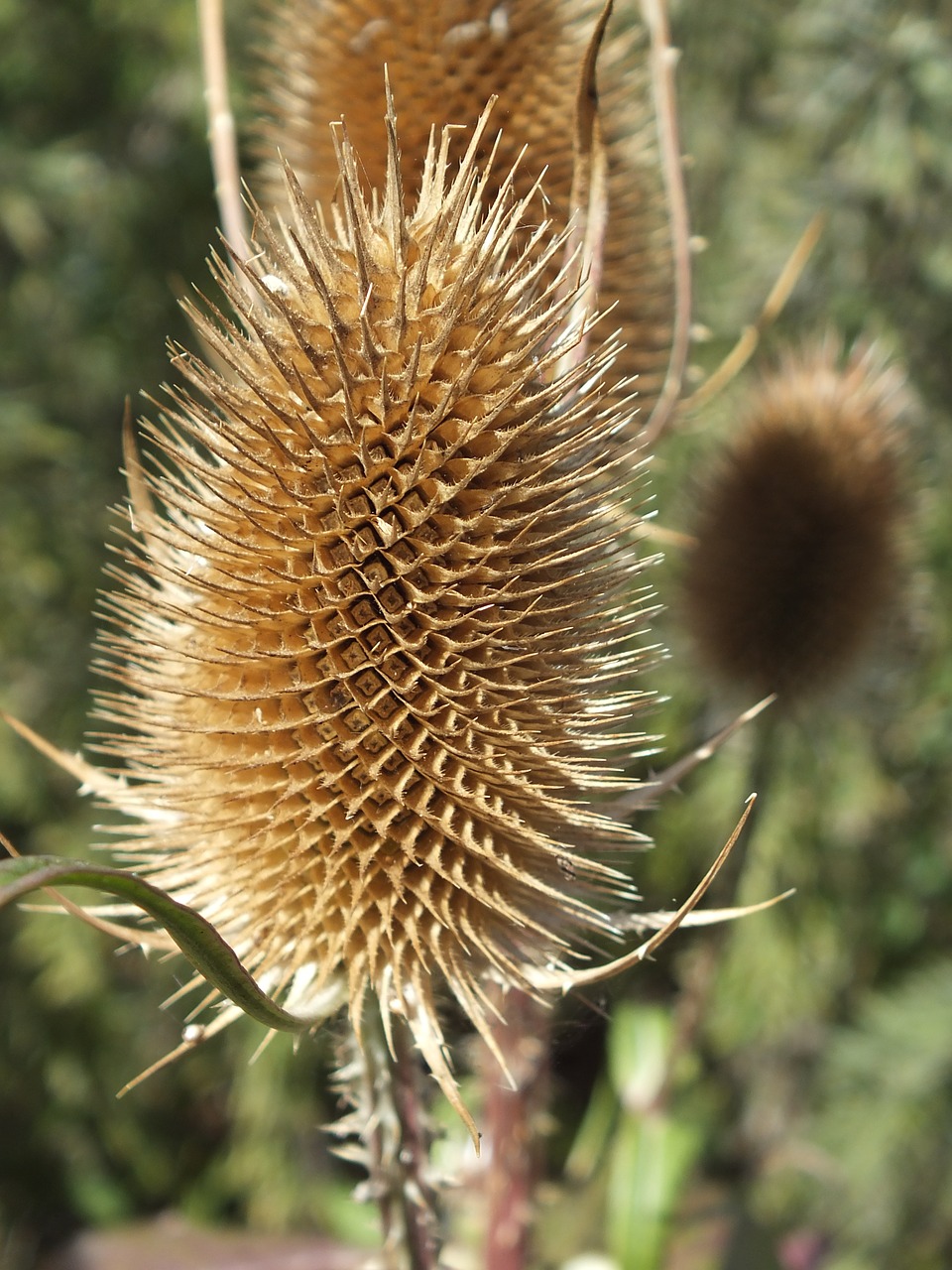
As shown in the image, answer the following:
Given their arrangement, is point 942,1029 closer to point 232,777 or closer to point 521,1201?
point 521,1201

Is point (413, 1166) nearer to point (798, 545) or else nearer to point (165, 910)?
point (165, 910)

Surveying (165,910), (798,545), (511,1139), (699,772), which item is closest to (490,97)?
(165,910)

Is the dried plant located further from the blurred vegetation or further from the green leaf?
the blurred vegetation

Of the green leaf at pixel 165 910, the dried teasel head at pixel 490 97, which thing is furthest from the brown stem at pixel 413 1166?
the dried teasel head at pixel 490 97

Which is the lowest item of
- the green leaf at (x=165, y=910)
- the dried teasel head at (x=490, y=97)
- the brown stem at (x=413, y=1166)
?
the brown stem at (x=413, y=1166)

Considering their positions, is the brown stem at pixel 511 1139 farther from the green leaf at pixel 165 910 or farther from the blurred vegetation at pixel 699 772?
the green leaf at pixel 165 910

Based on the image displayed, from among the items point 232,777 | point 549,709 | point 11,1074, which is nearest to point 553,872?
point 549,709

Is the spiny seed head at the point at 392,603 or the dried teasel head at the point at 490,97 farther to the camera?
the dried teasel head at the point at 490,97
